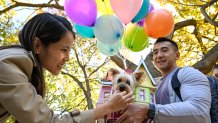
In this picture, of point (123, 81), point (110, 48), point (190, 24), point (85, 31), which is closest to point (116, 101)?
point (123, 81)

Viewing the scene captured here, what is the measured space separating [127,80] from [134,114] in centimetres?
32

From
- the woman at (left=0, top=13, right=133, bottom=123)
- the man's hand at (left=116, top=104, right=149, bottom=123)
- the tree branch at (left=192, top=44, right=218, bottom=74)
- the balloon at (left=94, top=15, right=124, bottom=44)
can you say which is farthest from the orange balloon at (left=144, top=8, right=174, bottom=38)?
the tree branch at (left=192, top=44, right=218, bottom=74)

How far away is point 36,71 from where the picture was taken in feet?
6.11

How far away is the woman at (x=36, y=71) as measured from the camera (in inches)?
62.1

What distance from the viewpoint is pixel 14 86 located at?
158 cm

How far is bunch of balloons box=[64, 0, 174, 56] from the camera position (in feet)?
11.0

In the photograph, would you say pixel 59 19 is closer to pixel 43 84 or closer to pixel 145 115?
pixel 43 84

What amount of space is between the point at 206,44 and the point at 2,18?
235 inches

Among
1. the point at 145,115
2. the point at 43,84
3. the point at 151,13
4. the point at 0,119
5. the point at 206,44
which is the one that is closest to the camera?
the point at 0,119

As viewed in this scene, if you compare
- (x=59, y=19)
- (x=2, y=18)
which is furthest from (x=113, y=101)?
(x=2, y=18)

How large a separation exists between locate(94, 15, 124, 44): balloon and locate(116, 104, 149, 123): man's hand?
106 cm

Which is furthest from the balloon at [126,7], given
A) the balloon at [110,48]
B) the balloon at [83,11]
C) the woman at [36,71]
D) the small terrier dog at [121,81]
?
the woman at [36,71]

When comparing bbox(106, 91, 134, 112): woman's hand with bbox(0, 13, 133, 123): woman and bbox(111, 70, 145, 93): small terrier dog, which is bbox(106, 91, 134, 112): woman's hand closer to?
bbox(0, 13, 133, 123): woman

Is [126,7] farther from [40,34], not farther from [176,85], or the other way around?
[40,34]
